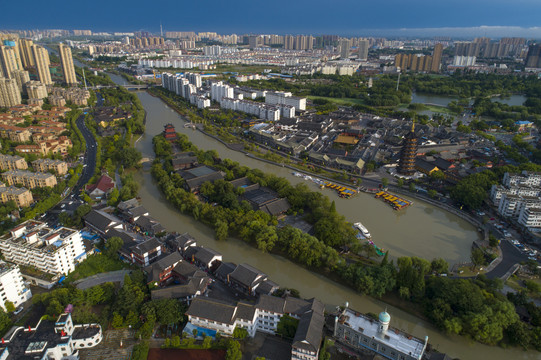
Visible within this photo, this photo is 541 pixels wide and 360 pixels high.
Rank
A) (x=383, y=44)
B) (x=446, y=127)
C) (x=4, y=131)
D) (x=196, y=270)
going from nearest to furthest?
(x=196, y=270)
(x=4, y=131)
(x=446, y=127)
(x=383, y=44)

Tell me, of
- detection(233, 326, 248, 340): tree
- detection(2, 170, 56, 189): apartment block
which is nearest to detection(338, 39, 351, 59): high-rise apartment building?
detection(2, 170, 56, 189): apartment block

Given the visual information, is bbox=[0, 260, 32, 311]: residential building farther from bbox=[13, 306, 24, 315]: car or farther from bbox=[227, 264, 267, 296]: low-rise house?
bbox=[227, 264, 267, 296]: low-rise house

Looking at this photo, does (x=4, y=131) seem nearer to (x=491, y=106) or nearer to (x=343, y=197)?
(x=343, y=197)

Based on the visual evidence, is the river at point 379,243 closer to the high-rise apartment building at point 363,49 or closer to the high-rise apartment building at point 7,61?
the high-rise apartment building at point 7,61

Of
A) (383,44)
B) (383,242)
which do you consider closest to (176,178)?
(383,242)

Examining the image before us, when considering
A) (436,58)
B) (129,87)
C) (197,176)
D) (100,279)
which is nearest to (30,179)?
(197,176)

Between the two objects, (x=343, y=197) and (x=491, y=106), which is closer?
(x=343, y=197)

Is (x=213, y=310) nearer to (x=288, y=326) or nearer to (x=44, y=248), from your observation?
(x=288, y=326)

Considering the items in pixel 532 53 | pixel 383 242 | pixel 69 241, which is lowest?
pixel 383 242
